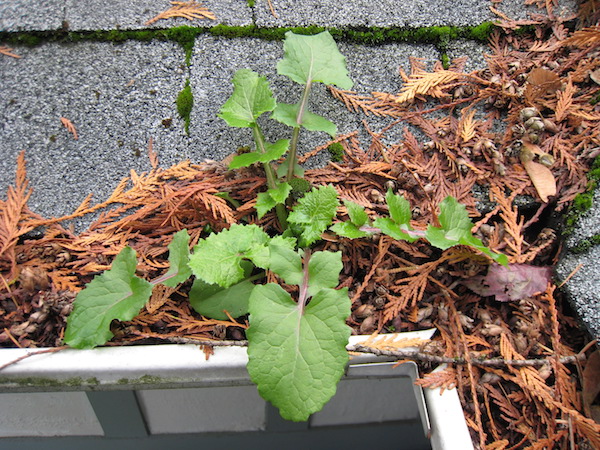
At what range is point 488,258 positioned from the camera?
4.34ft

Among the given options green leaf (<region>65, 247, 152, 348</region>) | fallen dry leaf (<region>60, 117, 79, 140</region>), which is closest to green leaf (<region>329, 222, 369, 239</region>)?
green leaf (<region>65, 247, 152, 348</region>)

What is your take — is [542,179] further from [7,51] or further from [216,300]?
[7,51]

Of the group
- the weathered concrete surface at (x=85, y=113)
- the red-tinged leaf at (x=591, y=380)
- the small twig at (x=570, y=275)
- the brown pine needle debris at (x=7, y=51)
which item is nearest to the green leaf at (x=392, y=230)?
the small twig at (x=570, y=275)

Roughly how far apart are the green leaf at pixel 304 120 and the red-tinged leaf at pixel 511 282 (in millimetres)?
590

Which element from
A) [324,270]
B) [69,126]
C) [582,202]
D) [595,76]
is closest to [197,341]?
[324,270]

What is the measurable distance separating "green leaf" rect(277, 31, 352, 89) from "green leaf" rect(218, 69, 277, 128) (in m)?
0.08

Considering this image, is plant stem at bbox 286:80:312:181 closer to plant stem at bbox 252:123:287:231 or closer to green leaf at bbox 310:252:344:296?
plant stem at bbox 252:123:287:231

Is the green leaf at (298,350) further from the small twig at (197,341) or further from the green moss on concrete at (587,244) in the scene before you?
the green moss on concrete at (587,244)

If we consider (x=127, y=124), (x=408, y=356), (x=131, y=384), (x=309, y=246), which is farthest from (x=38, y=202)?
(x=408, y=356)

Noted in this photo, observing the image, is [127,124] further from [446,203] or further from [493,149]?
[493,149]

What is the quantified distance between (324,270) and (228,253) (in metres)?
0.25

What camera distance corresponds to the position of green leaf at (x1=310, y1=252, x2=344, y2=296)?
1233mm

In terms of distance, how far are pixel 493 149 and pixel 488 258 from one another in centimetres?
36

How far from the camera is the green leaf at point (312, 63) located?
144cm
